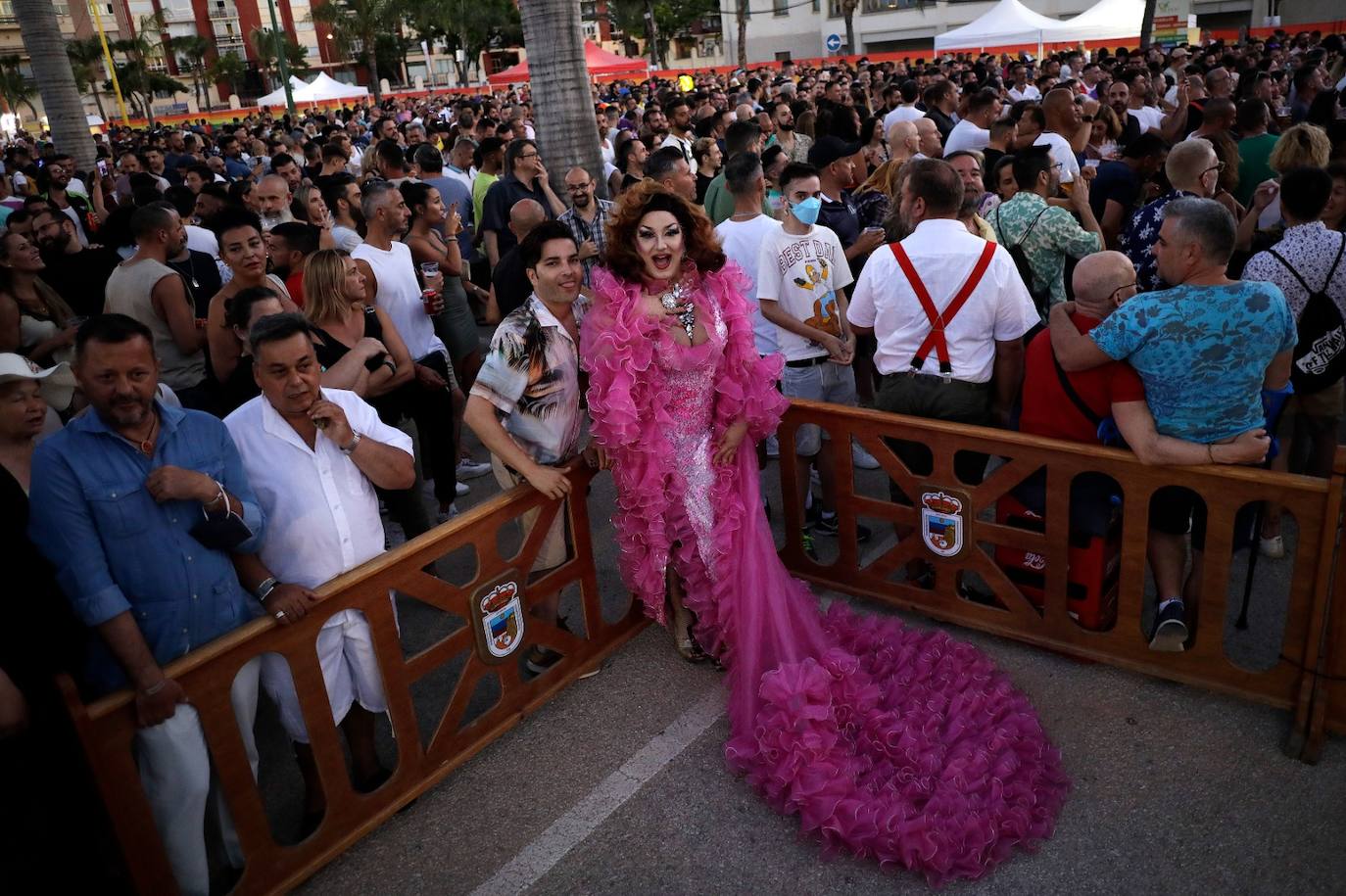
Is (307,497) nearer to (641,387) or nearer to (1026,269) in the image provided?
(641,387)

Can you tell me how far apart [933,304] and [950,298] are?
83mm

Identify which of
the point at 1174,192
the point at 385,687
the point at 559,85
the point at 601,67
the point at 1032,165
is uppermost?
the point at 601,67

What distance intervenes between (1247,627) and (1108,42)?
112 ft

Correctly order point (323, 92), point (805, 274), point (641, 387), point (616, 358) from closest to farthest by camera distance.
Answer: point (616, 358), point (641, 387), point (805, 274), point (323, 92)

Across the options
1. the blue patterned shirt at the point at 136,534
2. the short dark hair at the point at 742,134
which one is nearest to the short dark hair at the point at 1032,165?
the short dark hair at the point at 742,134

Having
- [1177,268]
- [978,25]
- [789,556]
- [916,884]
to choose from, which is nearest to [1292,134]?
[1177,268]

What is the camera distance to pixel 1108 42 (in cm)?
3253

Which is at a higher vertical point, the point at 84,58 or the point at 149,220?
the point at 84,58

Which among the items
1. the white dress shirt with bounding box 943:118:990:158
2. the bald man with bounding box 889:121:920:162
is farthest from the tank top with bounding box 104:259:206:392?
the white dress shirt with bounding box 943:118:990:158

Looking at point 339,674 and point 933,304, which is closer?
point 339,674

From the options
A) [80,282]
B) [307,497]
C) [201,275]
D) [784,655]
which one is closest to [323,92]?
[80,282]

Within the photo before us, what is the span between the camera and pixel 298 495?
3420 mm

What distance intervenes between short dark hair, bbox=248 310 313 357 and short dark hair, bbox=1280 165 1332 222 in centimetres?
459

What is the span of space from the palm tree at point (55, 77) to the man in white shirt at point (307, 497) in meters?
16.5
